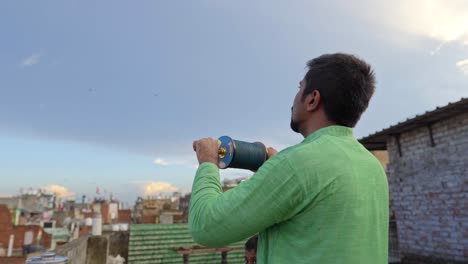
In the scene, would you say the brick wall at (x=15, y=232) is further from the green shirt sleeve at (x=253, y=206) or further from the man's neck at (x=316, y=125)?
the man's neck at (x=316, y=125)

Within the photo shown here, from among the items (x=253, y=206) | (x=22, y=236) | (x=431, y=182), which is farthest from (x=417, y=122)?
(x=22, y=236)

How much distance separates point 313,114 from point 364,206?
38 centimetres

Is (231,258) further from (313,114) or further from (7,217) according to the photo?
(7,217)

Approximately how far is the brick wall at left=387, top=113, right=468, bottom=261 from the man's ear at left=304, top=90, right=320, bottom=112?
22.4 feet

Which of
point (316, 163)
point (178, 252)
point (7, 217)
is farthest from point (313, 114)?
point (7, 217)

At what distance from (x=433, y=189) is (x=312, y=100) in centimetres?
753

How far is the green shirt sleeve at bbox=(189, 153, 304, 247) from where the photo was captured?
0.98 meters

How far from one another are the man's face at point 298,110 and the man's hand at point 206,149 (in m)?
0.35

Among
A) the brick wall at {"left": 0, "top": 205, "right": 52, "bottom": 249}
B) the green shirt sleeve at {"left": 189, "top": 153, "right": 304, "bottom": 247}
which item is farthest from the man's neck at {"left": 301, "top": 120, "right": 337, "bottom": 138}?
the brick wall at {"left": 0, "top": 205, "right": 52, "bottom": 249}

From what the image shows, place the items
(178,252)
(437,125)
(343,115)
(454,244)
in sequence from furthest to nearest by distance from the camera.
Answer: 1. (178,252)
2. (437,125)
3. (454,244)
4. (343,115)

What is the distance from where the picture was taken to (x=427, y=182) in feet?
24.3

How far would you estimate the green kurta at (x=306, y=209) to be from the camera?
38.8 inches

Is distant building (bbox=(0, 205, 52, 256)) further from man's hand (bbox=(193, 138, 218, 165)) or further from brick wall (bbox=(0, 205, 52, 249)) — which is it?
man's hand (bbox=(193, 138, 218, 165))

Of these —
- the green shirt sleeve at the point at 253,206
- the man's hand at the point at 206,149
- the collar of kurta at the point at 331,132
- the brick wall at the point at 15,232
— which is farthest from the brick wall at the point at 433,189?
the brick wall at the point at 15,232
